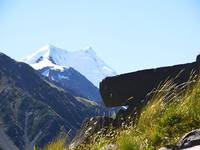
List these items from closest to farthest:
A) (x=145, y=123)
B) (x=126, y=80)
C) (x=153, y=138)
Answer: (x=153, y=138), (x=145, y=123), (x=126, y=80)

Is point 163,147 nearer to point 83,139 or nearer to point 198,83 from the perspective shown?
point 198,83

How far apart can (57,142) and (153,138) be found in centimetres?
212

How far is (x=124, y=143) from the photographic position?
8.80 m

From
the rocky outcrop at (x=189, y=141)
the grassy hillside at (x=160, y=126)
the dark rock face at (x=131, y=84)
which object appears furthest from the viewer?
the dark rock face at (x=131, y=84)

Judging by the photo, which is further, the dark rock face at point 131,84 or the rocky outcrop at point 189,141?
the dark rock face at point 131,84

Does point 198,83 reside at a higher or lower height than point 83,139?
higher

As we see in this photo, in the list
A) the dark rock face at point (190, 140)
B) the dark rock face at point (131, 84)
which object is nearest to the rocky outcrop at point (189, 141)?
the dark rock face at point (190, 140)

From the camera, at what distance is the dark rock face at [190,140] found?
821cm

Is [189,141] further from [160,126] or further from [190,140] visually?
[160,126]

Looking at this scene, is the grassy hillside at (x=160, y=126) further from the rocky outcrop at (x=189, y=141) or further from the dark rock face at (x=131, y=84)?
the dark rock face at (x=131, y=84)

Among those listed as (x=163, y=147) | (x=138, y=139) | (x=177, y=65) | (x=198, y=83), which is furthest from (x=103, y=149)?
(x=177, y=65)

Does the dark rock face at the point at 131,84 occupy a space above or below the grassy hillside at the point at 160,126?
below

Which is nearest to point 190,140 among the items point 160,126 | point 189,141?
point 189,141

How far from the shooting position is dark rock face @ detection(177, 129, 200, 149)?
26.9 feet
